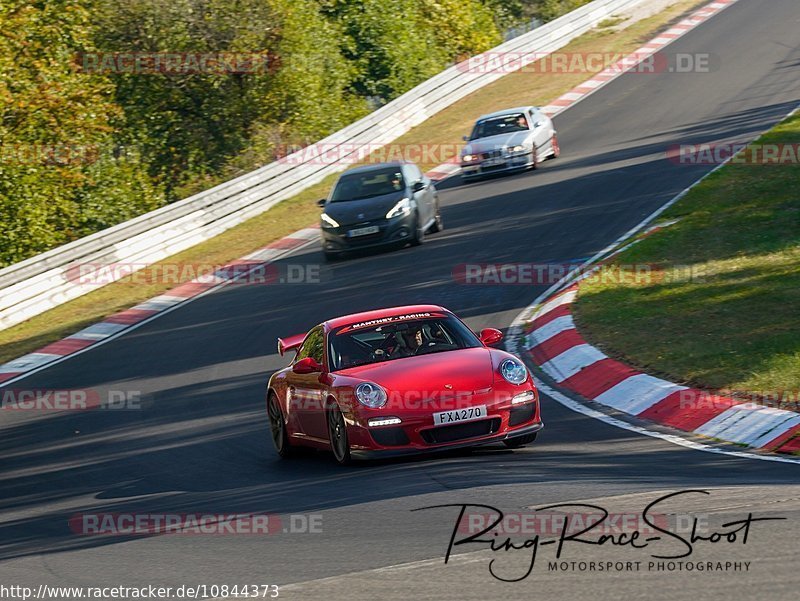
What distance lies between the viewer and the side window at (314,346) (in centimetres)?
1094

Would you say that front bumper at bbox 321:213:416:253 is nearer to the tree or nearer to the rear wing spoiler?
the rear wing spoiler

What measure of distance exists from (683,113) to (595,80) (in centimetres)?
741

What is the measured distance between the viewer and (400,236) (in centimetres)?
2177

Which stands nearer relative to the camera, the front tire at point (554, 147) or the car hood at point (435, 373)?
the car hood at point (435, 373)

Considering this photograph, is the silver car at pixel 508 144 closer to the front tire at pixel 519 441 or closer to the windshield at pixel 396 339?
the windshield at pixel 396 339

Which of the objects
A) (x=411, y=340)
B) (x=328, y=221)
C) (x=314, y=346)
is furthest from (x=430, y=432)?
(x=328, y=221)

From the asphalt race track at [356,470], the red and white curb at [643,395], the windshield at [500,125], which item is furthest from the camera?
the windshield at [500,125]

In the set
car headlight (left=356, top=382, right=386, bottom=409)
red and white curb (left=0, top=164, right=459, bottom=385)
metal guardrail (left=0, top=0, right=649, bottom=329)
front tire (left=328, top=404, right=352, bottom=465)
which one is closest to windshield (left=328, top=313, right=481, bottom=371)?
front tire (left=328, top=404, right=352, bottom=465)

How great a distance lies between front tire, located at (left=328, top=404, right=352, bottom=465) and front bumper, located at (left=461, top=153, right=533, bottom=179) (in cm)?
1772

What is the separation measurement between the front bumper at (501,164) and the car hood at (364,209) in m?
5.58

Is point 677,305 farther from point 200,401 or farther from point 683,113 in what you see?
point 683,113

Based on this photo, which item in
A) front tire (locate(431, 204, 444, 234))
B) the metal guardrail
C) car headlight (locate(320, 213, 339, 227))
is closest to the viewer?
car headlight (locate(320, 213, 339, 227))

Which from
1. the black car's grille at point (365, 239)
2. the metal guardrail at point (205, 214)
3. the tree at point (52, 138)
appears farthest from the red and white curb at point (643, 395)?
the tree at point (52, 138)

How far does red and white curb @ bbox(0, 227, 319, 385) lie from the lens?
1900 centimetres
